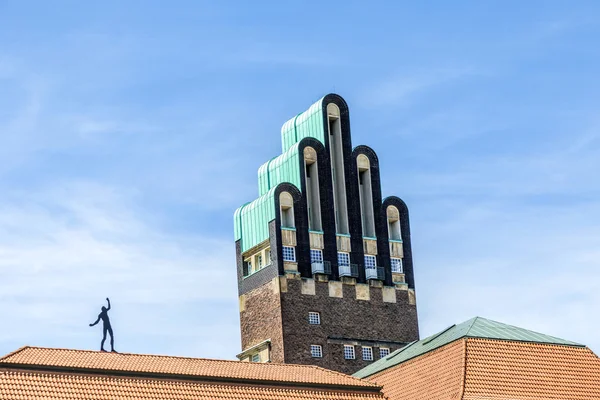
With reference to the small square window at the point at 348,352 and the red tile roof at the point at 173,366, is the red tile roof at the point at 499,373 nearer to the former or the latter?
the red tile roof at the point at 173,366

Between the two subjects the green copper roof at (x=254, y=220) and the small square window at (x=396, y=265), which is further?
the small square window at (x=396, y=265)

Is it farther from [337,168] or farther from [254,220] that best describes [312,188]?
[254,220]

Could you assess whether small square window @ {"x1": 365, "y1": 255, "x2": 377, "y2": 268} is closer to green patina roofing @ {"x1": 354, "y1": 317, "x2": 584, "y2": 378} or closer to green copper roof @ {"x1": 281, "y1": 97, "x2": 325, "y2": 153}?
green copper roof @ {"x1": 281, "y1": 97, "x2": 325, "y2": 153}

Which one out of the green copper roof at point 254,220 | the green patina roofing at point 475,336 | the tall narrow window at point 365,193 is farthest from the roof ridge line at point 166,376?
the tall narrow window at point 365,193

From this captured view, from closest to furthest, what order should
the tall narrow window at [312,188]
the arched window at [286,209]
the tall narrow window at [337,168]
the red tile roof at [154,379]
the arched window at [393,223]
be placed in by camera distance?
the red tile roof at [154,379]
the arched window at [286,209]
the tall narrow window at [312,188]
the tall narrow window at [337,168]
the arched window at [393,223]

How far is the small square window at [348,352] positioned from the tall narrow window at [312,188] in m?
8.21

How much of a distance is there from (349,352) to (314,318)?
10.1ft

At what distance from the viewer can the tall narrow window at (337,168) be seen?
8856 cm

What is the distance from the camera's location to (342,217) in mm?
88688

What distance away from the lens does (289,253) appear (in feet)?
282

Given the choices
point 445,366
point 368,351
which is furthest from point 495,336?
point 368,351

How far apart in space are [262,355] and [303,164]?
1286 cm

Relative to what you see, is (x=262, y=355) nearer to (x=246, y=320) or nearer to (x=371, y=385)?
(x=246, y=320)

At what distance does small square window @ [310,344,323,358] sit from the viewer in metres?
83.2
